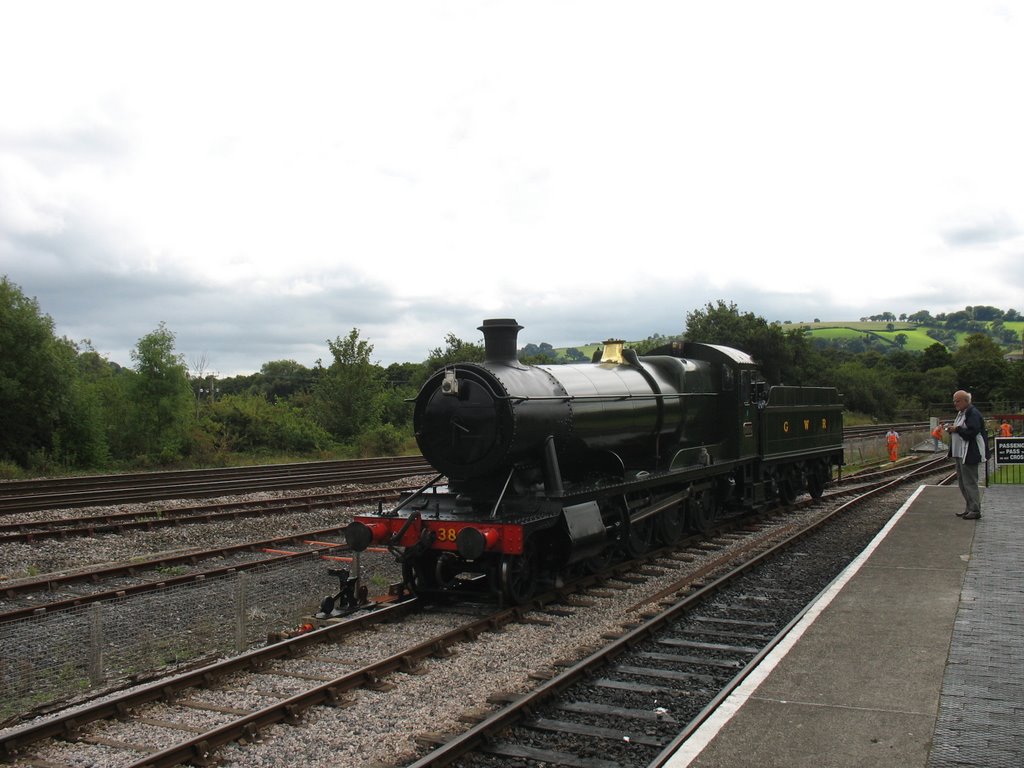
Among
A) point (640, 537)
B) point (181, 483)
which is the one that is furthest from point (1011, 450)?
point (181, 483)

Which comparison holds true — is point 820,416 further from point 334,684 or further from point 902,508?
point 334,684

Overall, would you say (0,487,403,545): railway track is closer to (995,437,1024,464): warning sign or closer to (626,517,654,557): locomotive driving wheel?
(626,517,654,557): locomotive driving wheel

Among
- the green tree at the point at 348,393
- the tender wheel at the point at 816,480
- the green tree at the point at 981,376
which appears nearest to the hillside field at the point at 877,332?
the green tree at the point at 981,376

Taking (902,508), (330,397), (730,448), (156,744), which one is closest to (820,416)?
(902,508)

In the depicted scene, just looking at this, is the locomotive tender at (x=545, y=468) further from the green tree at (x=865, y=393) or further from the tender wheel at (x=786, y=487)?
the green tree at (x=865, y=393)

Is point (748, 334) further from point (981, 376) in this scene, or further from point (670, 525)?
point (670, 525)

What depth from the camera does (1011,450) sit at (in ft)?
54.2

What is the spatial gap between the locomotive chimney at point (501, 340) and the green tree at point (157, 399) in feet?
74.4

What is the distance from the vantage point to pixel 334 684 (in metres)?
6.01

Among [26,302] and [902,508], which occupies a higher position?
[26,302]

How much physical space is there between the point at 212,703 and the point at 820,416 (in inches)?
595

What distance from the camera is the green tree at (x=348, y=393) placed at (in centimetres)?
3628

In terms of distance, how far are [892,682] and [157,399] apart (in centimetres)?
2838

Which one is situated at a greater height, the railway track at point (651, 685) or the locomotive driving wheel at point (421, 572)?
the locomotive driving wheel at point (421, 572)
